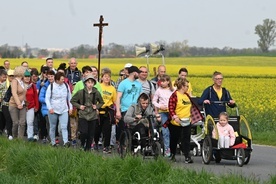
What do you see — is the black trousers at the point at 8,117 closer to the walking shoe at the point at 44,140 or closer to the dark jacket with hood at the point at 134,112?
the walking shoe at the point at 44,140

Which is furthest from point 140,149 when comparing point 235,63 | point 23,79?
point 235,63

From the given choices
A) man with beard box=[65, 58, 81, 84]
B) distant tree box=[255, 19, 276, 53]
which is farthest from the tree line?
man with beard box=[65, 58, 81, 84]

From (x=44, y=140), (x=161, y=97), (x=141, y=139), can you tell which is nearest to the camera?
(x=141, y=139)

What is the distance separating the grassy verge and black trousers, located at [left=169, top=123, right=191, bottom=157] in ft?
9.51

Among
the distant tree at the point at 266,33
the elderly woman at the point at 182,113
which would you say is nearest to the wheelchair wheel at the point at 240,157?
the elderly woman at the point at 182,113

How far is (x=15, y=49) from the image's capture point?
277 ft

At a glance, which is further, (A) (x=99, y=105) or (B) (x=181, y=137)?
(A) (x=99, y=105)

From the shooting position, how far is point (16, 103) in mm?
16516

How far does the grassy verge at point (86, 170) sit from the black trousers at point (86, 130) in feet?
9.40

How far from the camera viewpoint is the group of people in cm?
1416

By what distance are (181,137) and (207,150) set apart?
55 cm

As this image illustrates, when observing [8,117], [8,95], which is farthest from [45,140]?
[8,95]

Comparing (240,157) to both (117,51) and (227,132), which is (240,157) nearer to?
(227,132)

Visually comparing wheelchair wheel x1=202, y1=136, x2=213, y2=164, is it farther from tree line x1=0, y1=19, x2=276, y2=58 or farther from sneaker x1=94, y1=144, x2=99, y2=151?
tree line x1=0, y1=19, x2=276, y2=58
